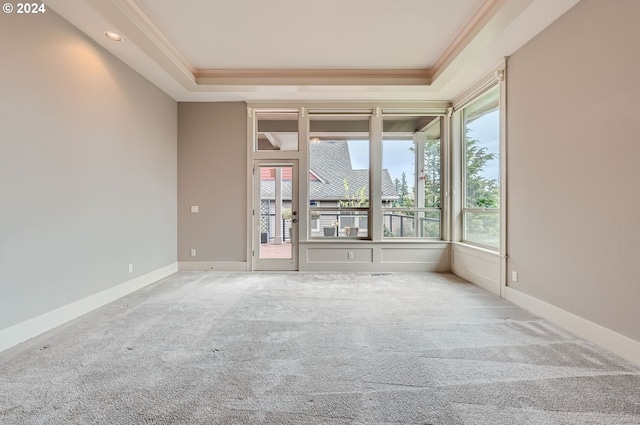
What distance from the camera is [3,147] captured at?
234 centimetres

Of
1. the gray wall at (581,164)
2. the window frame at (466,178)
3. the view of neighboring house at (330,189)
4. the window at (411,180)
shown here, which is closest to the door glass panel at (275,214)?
the view of neighboring house at (330,189)

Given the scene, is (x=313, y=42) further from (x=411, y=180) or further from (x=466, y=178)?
(x=466, y=178)

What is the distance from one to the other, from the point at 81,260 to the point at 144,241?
3.61ft

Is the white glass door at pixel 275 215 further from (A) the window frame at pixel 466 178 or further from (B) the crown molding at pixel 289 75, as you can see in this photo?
(A) the window frame at pixel 466 178

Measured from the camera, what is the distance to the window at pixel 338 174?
5.29 m

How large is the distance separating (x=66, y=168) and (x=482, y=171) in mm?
5358

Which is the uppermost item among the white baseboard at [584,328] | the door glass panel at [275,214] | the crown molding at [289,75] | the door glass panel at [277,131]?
the crown molding at [289,75]

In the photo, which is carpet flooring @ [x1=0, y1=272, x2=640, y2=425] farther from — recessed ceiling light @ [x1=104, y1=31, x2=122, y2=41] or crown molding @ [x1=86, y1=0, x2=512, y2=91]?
crown molding @ [x1=86, y1=0, x2=512, y2=91]

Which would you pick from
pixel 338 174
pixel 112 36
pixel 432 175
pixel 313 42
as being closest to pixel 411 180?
pixel 432 175

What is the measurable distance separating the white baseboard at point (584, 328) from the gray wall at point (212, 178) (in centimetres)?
429

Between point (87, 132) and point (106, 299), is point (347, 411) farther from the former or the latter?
point (87, 132)

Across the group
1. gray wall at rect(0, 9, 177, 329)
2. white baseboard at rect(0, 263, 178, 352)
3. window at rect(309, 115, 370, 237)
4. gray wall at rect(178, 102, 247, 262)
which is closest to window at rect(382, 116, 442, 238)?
window at rect(309, 115, 370, 237)

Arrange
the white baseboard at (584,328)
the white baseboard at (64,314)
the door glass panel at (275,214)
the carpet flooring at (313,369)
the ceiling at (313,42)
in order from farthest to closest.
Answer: the door glass panel at (275,214) < the ceiling at (313,42) < the white baseboard at (64,314) < the white baseboard at (584,328) < the carpet flooring at (313,369)

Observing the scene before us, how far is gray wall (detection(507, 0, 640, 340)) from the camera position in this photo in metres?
2.19
